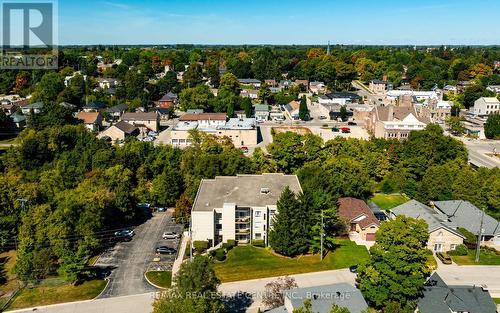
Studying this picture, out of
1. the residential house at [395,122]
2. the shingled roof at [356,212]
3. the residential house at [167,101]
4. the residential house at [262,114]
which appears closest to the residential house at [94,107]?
the residential house at [167,101]

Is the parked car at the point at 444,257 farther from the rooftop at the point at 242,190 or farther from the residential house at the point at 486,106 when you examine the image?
the residential house at the point at 486,106

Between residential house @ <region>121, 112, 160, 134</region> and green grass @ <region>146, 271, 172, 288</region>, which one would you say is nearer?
green grass @ <region>146, 271, 172, 288</region>

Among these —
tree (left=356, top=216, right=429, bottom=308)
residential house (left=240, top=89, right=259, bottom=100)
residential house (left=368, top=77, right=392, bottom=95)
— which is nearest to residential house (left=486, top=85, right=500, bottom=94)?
residential house (left=368, top=77, right=392, bottom=95)

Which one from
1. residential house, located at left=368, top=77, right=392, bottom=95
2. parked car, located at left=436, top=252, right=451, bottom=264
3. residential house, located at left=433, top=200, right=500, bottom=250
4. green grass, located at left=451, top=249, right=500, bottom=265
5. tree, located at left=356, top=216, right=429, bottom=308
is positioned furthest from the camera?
residential house, located at left=368, top=77, right=392, bottom=95

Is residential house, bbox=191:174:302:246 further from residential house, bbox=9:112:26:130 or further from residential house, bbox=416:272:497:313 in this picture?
residential house, bbox=9:112:26:130

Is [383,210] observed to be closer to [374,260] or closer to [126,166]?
[374,260]

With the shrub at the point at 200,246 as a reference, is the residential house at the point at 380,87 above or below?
above
